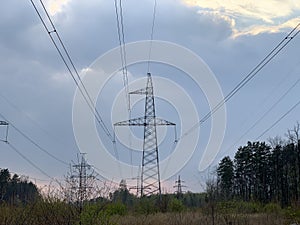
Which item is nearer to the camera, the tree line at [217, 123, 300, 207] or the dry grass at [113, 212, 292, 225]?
the dry grass at [113, 212, 292, 225]

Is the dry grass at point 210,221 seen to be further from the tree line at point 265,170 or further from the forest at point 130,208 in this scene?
the tree line at point 265,170

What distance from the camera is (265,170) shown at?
217 feet

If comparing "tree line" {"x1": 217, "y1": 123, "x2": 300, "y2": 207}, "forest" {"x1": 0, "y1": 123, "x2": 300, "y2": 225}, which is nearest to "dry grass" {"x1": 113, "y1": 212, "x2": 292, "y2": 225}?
"forest" {"x1": 0, "y1": 123, "x2": 300, "y2": 225}

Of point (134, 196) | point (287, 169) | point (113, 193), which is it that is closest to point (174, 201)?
point (134, 196)

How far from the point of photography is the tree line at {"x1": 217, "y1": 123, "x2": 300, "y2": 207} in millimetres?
61459

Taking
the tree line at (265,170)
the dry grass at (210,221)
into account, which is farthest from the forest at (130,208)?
the tree line at (265,170)

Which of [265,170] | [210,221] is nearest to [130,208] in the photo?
[210,221]

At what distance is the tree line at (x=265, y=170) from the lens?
6146 cm

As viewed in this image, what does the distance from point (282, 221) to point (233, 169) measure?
50.5 m

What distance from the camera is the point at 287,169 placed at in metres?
62.8

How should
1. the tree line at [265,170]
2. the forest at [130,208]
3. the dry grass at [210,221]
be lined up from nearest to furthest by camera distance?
the forest at [130,208] → the dry grass at [210,221] → the tree line at [265,170]

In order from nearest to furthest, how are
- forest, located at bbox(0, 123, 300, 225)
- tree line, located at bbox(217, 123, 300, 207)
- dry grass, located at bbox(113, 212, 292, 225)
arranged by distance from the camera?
1. forest, located at bbox(0, 123, 300, 225)
2. dry grass, located at bbox(113, 212, 292, 225)
3. tree line, located at bbox(217, 123, 300, 207)

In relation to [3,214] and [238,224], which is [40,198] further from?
[238,224]

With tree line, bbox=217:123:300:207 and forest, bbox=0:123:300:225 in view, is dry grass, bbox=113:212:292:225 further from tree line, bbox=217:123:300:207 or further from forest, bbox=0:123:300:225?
tree line, bbox=217:123:300:207
